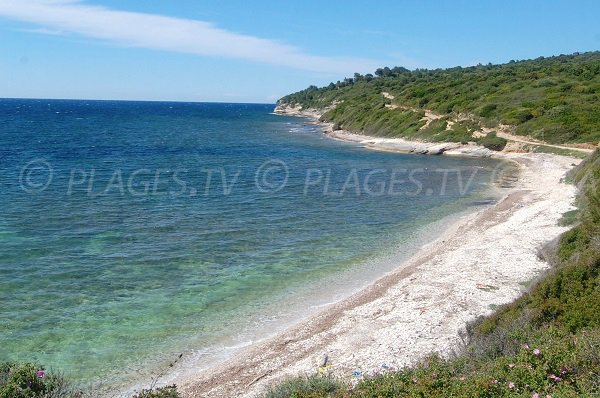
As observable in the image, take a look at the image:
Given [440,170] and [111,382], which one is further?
[440,170]

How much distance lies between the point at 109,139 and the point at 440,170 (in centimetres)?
5053

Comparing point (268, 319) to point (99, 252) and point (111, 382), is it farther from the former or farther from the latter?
point (99, 252)

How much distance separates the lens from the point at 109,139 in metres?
77.6

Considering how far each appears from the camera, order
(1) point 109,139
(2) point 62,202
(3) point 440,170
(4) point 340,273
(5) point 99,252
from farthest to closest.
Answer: (1) point 109,139 → (3) point 440,170 → (2) point 62,202 → (5) point 99,252 → (4) point 340,273

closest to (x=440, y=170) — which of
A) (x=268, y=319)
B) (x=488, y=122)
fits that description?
(x=488, y=122)

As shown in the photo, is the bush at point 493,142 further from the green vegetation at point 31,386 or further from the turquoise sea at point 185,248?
the green vegetation at point 31,386

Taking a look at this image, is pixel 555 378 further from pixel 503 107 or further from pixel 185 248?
pixel 503 107

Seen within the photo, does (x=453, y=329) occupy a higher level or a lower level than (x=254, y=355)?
higher

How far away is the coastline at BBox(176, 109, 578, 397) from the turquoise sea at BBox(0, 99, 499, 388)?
966 mm

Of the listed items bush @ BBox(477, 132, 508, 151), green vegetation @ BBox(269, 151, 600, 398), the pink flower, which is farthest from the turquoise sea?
the pink flower

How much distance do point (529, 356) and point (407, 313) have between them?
22.9 feet

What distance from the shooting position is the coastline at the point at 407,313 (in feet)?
38.8

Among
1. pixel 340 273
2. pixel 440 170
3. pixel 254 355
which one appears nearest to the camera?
pixel 254 355

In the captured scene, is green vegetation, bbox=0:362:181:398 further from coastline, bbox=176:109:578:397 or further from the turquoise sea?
the turquoise sea
